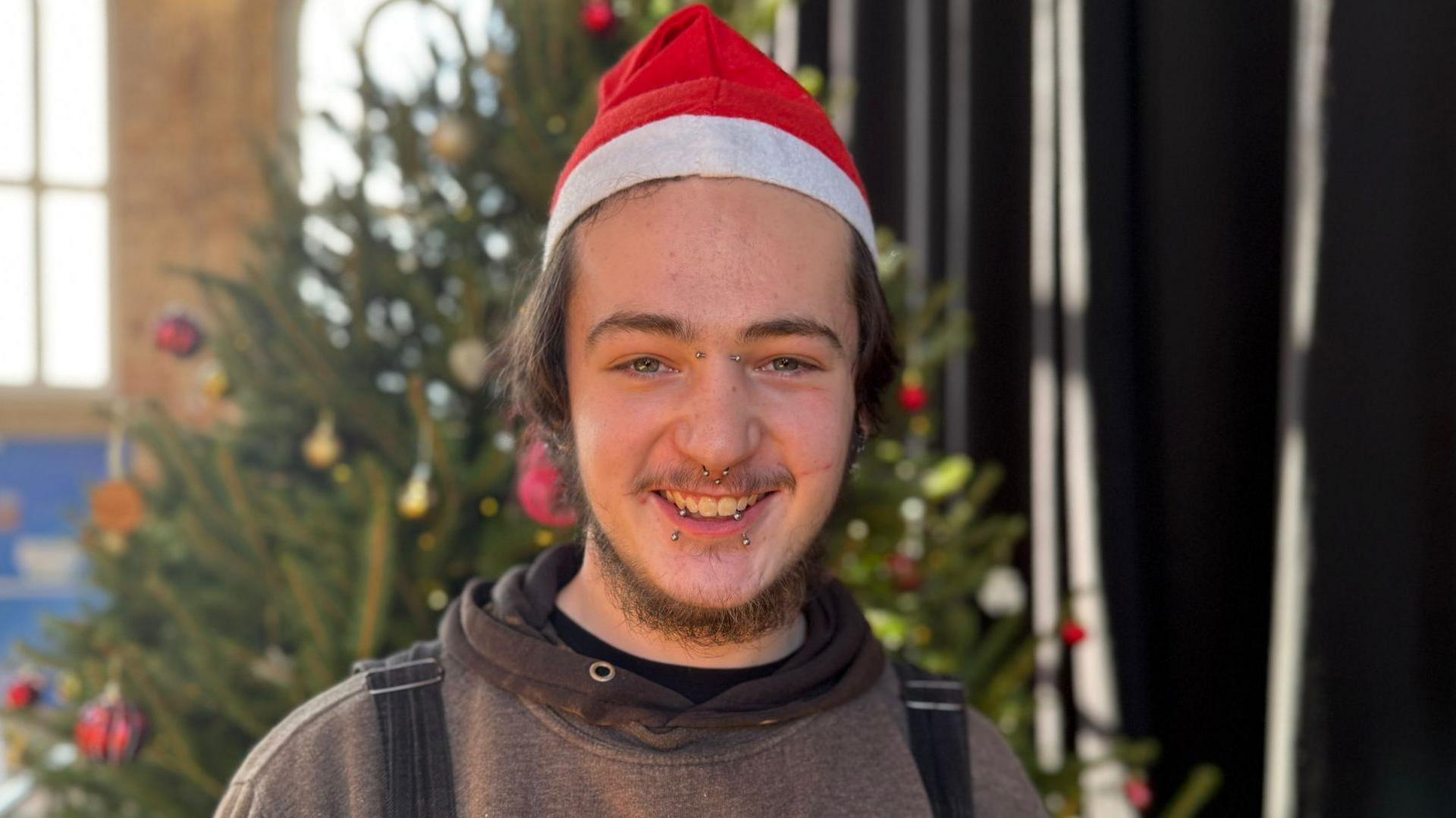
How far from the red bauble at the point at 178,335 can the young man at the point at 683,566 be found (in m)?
1.04

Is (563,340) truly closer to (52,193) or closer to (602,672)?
(602,672)

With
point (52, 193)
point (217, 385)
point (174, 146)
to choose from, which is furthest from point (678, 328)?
point (52, 193)

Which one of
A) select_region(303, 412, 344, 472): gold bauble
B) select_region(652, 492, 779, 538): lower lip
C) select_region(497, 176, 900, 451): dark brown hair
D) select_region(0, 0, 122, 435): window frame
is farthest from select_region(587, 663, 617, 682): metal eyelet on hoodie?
select_region(0, 0, 122, 435): window frame

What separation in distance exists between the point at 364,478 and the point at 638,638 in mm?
658

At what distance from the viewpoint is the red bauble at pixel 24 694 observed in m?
1.77

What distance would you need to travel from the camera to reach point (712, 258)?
974 millimetres

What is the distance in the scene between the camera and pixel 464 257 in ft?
5.58

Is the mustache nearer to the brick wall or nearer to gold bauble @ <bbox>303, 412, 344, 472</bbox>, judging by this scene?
gold bauble @ <bbox>303, 412, 344, 472</bbox>

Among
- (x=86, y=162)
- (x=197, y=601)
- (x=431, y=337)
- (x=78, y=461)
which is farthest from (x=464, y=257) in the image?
(x=86, y=162)

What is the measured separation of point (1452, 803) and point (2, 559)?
4.96 meters

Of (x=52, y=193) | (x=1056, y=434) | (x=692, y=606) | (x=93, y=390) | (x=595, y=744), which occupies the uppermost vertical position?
(x=52, y=193)

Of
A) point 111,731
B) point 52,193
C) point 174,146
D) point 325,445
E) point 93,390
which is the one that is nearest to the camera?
point 111,731

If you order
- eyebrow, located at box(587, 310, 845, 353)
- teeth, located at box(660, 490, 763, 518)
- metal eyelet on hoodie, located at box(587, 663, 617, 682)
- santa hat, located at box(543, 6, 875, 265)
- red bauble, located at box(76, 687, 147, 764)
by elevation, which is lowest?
red bauble, located at box(76, 687, 147, 764)

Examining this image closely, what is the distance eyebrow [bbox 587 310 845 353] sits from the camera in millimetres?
964
